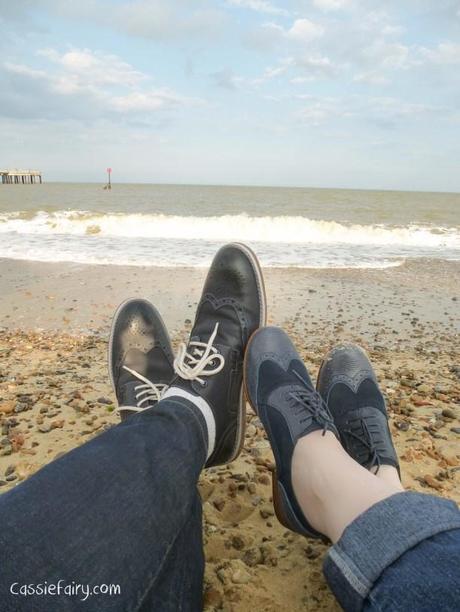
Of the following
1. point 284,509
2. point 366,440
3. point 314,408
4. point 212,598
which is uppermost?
point 314,408

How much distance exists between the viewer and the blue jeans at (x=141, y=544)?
80 centimetres

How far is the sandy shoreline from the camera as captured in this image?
137 cm

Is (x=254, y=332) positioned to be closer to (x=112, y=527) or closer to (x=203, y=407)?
(x=203, y=407)

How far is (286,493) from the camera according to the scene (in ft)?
4.46

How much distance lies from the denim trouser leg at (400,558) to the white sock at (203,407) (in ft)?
2.05

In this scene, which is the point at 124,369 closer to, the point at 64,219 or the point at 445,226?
the point at 64,219

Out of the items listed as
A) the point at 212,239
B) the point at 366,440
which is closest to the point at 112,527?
the point at 366,440

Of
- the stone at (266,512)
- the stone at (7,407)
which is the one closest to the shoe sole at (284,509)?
the stone at (266,512)

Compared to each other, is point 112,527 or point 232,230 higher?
point 232,230

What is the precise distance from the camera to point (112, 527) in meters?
0.91

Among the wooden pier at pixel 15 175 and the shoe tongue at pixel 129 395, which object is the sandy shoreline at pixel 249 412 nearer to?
the shoe tongue at pixel 129 395

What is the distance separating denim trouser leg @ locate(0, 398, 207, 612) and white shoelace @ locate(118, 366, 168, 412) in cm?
71

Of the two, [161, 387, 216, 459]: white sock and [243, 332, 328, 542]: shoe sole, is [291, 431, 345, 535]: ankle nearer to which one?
[243, 332, 328, 542]: shoe sole

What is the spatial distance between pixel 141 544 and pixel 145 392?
1.04 meters
